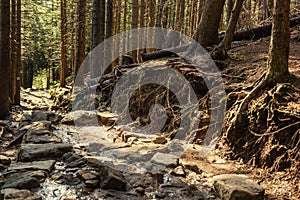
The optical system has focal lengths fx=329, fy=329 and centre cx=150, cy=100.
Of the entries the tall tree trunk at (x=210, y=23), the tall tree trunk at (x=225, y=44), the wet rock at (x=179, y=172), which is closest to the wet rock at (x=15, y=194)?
the wet rock at (x=179, y=172)

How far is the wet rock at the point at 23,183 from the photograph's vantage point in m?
4.54

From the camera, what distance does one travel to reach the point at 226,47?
26.9ft

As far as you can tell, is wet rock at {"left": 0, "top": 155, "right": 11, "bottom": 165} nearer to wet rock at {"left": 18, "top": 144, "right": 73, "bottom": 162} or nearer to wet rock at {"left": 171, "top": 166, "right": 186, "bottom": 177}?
wet rock at {"left": 18, "top": 144, "right": 73, "bottom": 162}

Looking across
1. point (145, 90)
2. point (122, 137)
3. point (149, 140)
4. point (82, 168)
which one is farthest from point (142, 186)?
point (145, 90)

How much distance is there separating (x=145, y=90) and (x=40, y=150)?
355 cm

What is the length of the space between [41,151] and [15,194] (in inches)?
78.9

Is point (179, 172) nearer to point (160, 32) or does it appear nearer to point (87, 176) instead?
point (87, 176)

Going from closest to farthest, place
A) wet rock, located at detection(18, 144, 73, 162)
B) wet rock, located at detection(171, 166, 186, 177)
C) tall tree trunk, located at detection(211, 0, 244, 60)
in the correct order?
1. wet rock, located at detection(171, 166, 186, 177)
2. wet rock, located at detection(18, 144, 73, 162)
3. tall tree trunk, located at detection(211, 0, 244, 60)

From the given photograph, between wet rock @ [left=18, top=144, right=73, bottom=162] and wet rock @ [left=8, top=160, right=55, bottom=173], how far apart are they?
1.04ft

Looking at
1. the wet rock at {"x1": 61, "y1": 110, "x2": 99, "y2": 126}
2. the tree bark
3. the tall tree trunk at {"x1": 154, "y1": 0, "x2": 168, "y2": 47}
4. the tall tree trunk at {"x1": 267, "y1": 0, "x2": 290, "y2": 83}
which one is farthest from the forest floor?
the tall tree trunk at {"x1": 154, "y1": 0, "x2": 168, "y2": 47}

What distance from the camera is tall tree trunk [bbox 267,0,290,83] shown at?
5.46 meters

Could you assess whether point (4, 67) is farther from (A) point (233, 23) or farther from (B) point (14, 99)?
(A) point (233, 23)

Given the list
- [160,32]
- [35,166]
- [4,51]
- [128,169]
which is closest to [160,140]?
[128,169]

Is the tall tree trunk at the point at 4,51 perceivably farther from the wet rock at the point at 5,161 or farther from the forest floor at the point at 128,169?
the wet rock at the point at 5,161
